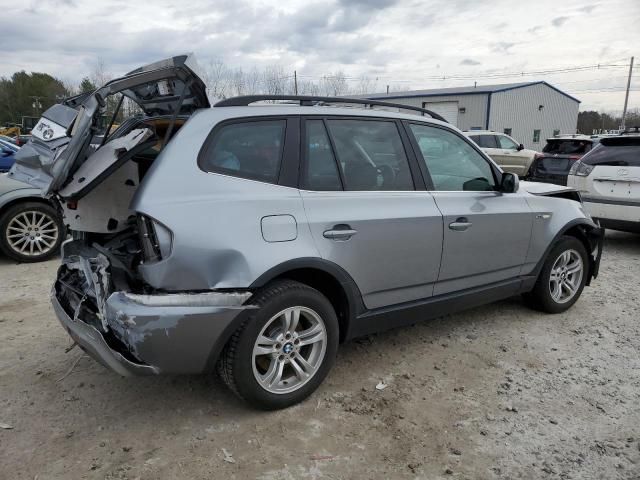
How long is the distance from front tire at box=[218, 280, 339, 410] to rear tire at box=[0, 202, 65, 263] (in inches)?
183

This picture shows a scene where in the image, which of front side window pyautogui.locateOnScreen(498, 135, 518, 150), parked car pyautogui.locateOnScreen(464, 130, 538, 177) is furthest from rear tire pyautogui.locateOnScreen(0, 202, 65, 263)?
front side window pyautogui.locateOnScreen(498, 135, 518, 150)

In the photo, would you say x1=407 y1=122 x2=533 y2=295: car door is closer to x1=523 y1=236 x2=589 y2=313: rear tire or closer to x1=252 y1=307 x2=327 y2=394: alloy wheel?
x1=523 y1=236 x2=589 y2=313: rear tire

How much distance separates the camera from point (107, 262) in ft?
9.19

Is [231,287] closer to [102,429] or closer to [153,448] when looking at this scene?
[153,448]

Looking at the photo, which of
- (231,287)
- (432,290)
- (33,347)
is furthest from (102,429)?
(432,290)

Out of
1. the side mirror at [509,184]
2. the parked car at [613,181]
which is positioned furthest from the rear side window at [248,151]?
the parked car at [613,181]

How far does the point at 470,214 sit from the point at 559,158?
9.66 m

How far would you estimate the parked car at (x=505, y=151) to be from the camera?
54.0ft

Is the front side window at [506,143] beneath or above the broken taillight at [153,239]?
above

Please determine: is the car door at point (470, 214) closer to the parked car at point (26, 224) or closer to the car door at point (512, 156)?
the parked car at point (26, 224)

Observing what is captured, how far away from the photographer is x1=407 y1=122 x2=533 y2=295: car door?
361 centimetres

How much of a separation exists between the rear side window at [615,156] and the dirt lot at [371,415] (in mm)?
3702

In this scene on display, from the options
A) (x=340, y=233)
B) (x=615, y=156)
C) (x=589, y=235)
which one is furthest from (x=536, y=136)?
(x=340, y=233)

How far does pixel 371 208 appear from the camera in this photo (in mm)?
3178
